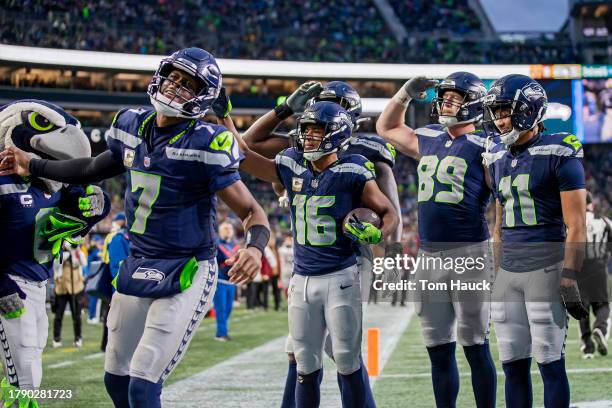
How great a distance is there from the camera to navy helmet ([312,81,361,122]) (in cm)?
575

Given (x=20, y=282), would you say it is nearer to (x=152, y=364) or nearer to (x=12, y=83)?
(x=152, y=364)

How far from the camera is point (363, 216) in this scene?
5.04 m

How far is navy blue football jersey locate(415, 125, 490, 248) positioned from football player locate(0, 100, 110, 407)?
1.93m

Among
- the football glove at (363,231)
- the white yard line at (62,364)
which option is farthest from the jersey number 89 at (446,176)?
the white yard line at (62,364)

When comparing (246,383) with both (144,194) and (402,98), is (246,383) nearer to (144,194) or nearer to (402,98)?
(402,98)

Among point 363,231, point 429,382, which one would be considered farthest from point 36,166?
point 429,382

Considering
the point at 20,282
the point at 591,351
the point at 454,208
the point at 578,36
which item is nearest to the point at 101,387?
the point at 20,282

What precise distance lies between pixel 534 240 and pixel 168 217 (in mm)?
2028

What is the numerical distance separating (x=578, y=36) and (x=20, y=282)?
1391 inches

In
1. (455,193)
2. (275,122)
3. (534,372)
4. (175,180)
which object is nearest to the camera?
(175,180)

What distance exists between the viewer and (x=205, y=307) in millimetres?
4285

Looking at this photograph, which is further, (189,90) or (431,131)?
(431,131)

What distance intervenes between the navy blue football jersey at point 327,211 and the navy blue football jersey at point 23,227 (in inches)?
55.1

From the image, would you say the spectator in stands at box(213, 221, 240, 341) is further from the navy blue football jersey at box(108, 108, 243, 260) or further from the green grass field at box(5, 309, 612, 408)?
the navy blue football jersey at box(108, 108, 243, 260)
